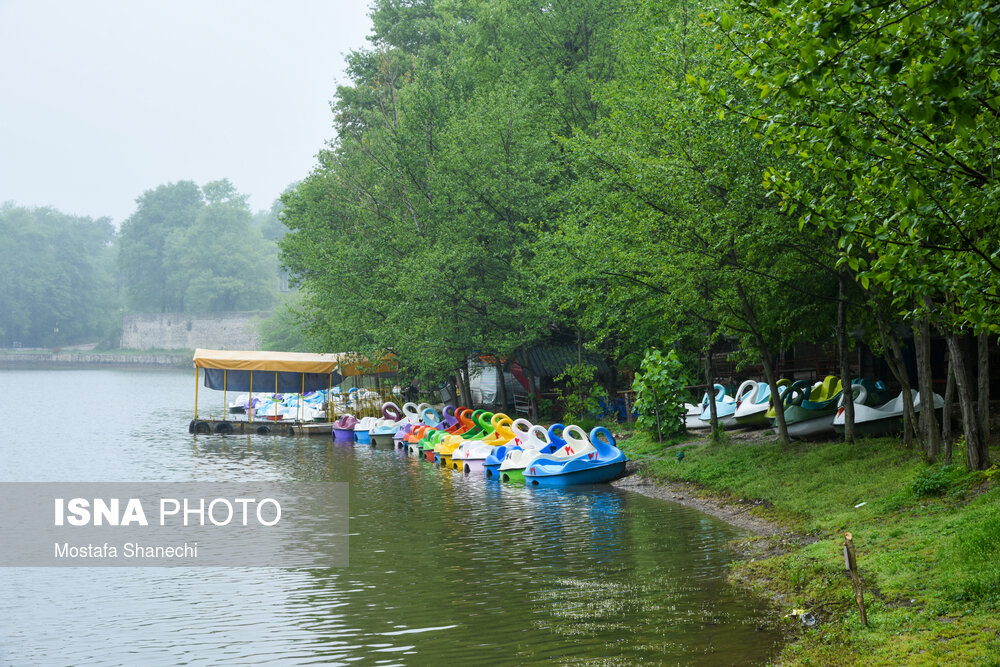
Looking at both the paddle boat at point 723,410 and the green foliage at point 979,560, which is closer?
the green foliage at point 979,560

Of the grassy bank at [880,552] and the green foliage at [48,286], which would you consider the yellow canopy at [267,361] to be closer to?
the grassy bank at [880,552]

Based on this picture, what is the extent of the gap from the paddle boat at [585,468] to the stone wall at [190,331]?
107089mm

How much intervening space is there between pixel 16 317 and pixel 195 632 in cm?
13935

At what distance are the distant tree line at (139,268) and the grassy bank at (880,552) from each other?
122767mm

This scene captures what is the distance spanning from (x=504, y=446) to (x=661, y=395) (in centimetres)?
452

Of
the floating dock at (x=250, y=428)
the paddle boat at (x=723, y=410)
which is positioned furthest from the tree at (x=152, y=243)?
the paddle boat at (x=723, y=410)

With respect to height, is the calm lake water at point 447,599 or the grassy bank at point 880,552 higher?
the grassy bank at point 880,552

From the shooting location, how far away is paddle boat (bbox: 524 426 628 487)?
20141mm

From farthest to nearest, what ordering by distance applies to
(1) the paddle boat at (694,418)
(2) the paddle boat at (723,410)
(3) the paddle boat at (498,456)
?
1. (1) the paddle boat at (694,418)
2. (2) the paddle boat at (723,410)
3. (3) the paddle boat at (498,456)

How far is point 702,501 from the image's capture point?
16.6 metres

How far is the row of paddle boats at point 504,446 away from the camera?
20.3 m

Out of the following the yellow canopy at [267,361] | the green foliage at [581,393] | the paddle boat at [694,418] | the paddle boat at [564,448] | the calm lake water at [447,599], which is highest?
the yellow canopy at [267,361]

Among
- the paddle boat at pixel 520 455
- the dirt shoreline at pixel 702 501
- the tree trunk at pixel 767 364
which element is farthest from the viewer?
the paddle boat at pixel 520 455

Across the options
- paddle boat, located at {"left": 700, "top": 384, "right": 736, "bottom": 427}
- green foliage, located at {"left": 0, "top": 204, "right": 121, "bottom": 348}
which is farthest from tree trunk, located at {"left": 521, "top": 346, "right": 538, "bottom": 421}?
green foliage, located at {"left": 0, "top": 204, "right": 121, "bottom": 348}
